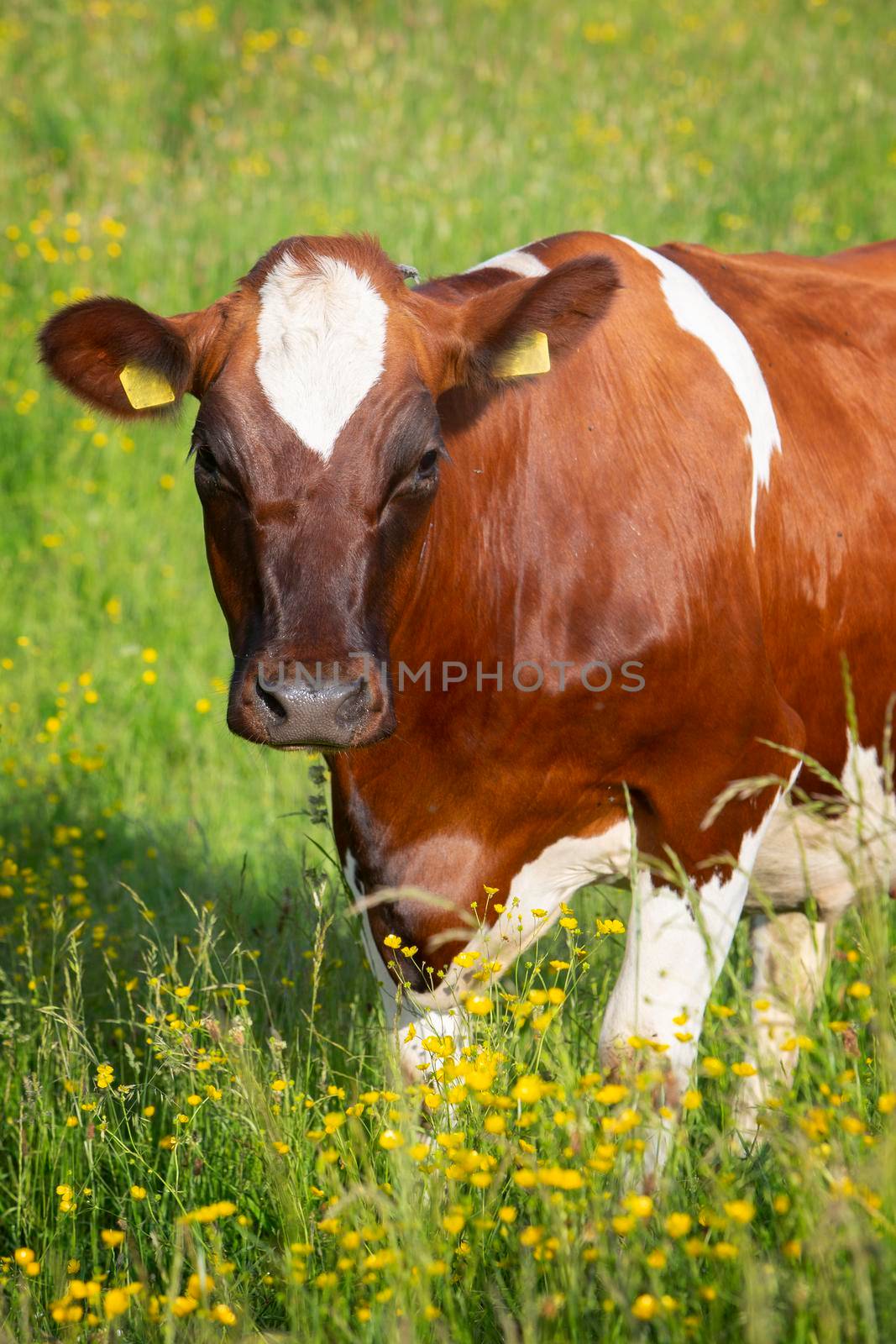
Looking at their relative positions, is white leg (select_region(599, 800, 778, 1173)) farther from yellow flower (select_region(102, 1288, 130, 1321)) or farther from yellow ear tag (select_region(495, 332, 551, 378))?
yellow flower (select_region(102, 1288, 130, 1321))

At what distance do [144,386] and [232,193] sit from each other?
6.40 metres

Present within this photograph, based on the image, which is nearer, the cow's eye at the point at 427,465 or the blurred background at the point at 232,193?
the cow's eye at the point at 427,465

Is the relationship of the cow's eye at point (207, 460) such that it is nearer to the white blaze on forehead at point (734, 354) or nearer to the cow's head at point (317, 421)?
the cow's head at point (317, 421)

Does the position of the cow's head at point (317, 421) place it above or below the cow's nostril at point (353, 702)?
above

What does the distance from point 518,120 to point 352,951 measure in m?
7.43

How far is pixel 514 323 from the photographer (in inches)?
123

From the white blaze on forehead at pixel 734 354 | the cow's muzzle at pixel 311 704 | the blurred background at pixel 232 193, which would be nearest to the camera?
the cow's muzzle at pixel 311 704

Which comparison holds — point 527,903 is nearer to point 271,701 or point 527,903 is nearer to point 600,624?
point 600,624

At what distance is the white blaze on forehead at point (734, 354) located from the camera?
3.41 m

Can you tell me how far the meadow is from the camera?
84.1 inches

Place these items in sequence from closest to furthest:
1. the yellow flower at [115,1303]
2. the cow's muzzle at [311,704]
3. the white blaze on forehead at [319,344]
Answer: the yellow flower at [115,1303]
the cow's muzzle at [311,704]
the white blaze on forehead at [319,344]

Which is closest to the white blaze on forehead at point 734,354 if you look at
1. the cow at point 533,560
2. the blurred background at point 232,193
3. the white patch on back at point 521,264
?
the cow at point 533,560

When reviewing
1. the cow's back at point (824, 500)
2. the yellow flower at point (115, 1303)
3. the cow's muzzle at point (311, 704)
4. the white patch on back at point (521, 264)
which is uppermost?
the white patch on back at point (521, 264)

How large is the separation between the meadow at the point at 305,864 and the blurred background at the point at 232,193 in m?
0.03
